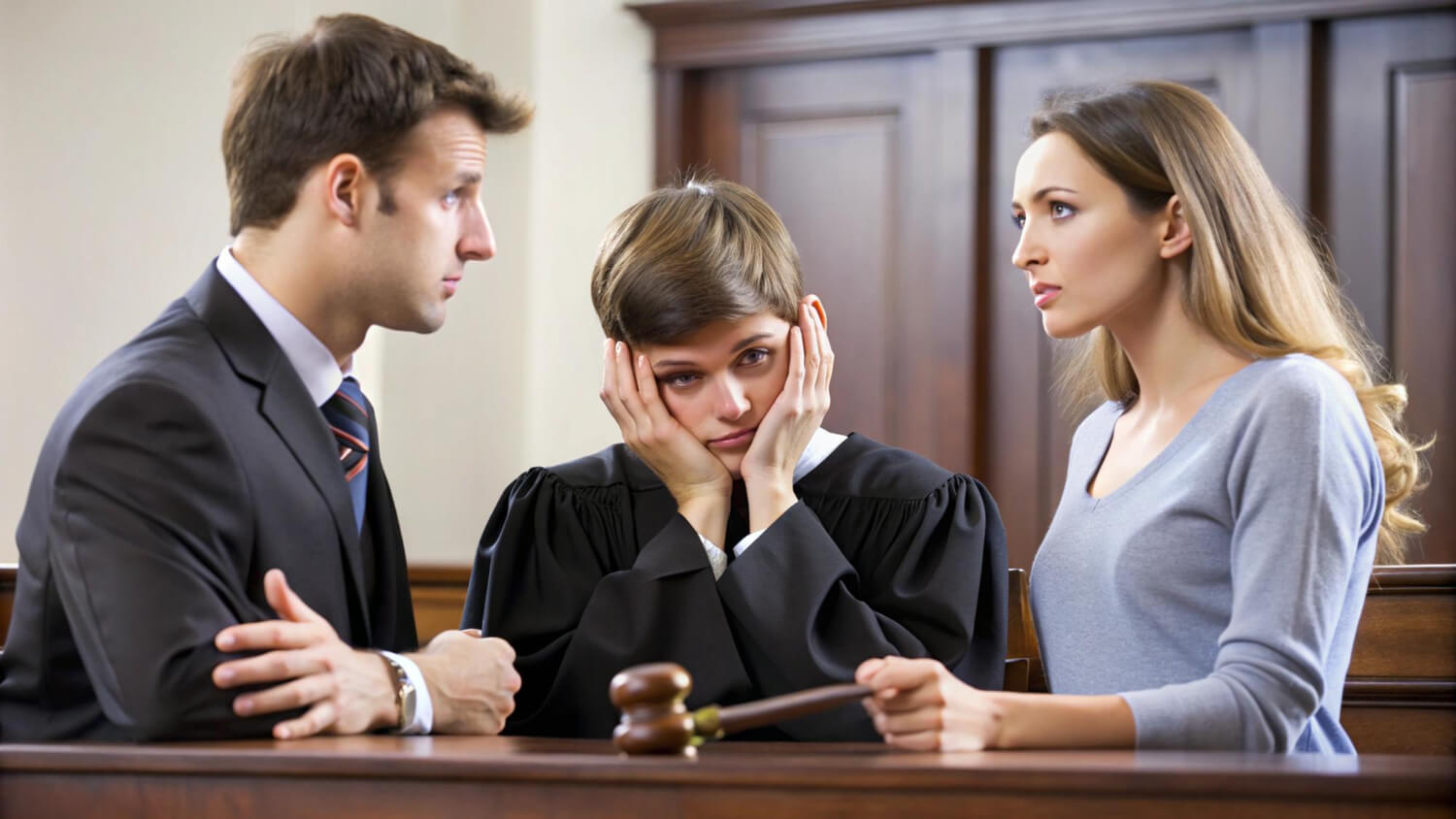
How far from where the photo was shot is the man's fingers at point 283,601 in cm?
162

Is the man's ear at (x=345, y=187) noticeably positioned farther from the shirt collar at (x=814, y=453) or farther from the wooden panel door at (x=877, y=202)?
the wooden panel door at (x=877, y=202)

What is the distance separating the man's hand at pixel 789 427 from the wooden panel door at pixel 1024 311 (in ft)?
9.48

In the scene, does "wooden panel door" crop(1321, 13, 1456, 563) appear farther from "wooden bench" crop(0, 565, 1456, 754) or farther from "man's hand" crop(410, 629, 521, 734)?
"man's hand" crop(410, 629, 521, 734)

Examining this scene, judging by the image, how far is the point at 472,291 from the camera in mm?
5156

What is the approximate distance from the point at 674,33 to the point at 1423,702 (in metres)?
3.77

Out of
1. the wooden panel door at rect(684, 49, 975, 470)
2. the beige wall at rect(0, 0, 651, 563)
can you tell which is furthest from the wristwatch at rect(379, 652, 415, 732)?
the wooden panel door at rect(684, 49, 975, 470)

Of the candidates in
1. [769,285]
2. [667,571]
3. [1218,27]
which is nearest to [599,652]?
[667,571]

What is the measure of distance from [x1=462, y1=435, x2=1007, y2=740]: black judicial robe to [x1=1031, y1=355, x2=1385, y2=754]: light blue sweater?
0.48 feet

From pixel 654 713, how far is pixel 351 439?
2.82ft

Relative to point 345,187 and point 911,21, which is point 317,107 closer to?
point 345,187

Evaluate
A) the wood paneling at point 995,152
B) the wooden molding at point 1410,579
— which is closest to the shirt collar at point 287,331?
the wooden molding at point 1410,579

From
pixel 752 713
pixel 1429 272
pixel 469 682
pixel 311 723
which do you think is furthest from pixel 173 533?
pixel 1429 272

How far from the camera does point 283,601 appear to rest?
1619 millimetres

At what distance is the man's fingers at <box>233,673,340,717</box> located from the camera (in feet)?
5.03
